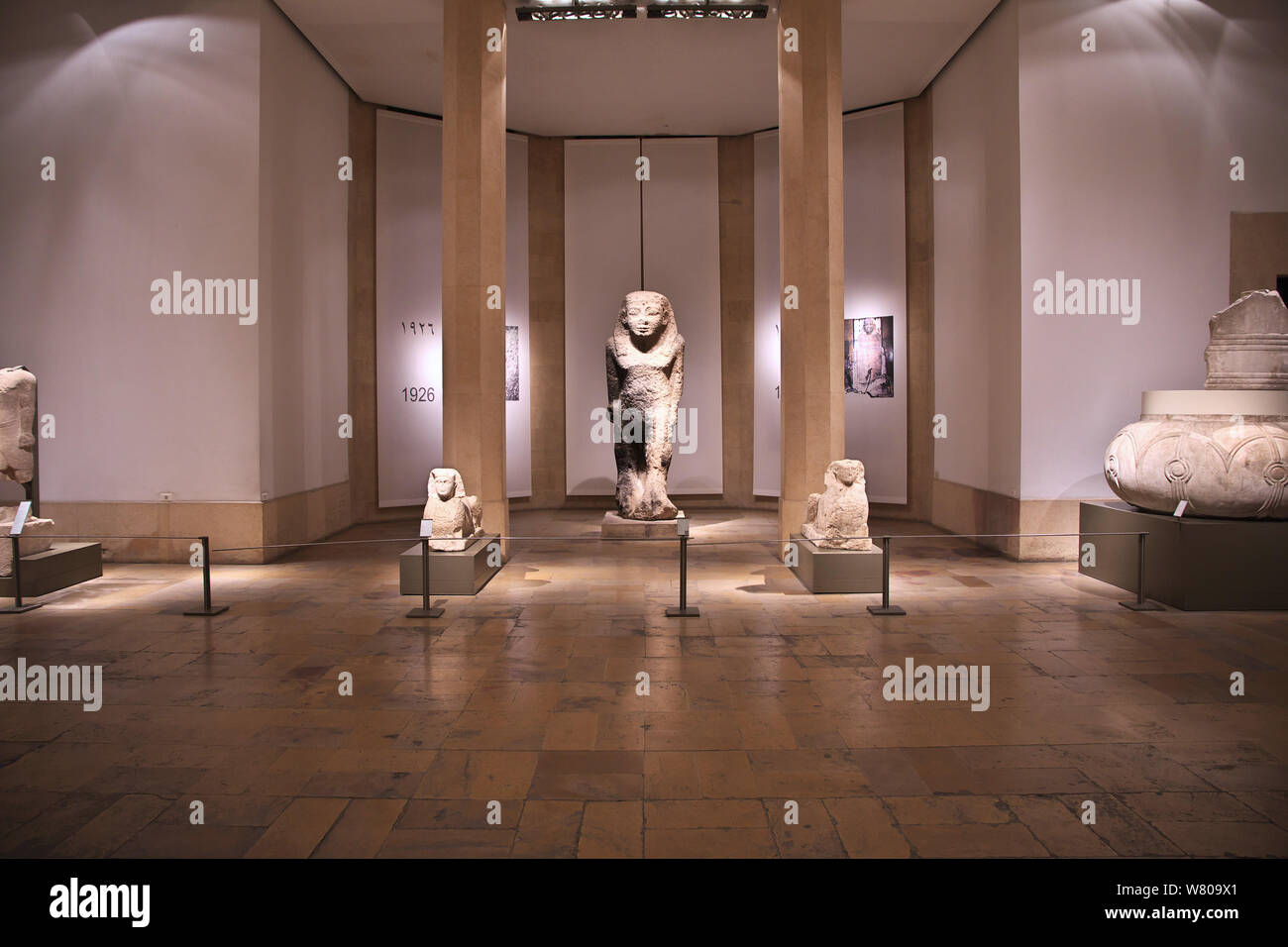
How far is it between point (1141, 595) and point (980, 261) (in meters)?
5.37

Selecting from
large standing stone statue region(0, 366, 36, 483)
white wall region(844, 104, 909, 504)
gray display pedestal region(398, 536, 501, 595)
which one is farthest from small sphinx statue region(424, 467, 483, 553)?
white wall region(844, 104, 909, 504)

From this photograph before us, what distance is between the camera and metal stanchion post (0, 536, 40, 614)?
7191 millimetres

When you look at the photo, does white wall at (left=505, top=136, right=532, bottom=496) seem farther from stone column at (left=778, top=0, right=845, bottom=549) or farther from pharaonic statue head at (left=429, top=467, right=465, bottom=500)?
pharaonic statue head at (left=429, top=467, right=465, bottom=500)

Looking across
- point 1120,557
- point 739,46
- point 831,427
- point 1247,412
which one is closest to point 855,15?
point 739,46

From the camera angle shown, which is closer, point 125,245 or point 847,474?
point 847,474

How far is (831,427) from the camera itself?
383 inches

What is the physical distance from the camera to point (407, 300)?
44.8 ft

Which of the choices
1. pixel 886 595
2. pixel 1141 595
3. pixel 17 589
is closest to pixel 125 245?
pixel 17 589

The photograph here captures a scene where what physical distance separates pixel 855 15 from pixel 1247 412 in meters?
6.72

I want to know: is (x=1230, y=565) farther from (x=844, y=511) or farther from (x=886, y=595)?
(x=844, y=511)

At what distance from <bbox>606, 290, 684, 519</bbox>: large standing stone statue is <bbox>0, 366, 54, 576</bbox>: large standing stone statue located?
665 centimetres

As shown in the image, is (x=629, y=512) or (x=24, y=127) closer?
(x=24, y=127)

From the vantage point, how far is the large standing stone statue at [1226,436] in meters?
7.08

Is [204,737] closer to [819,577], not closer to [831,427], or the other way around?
[819,577]
